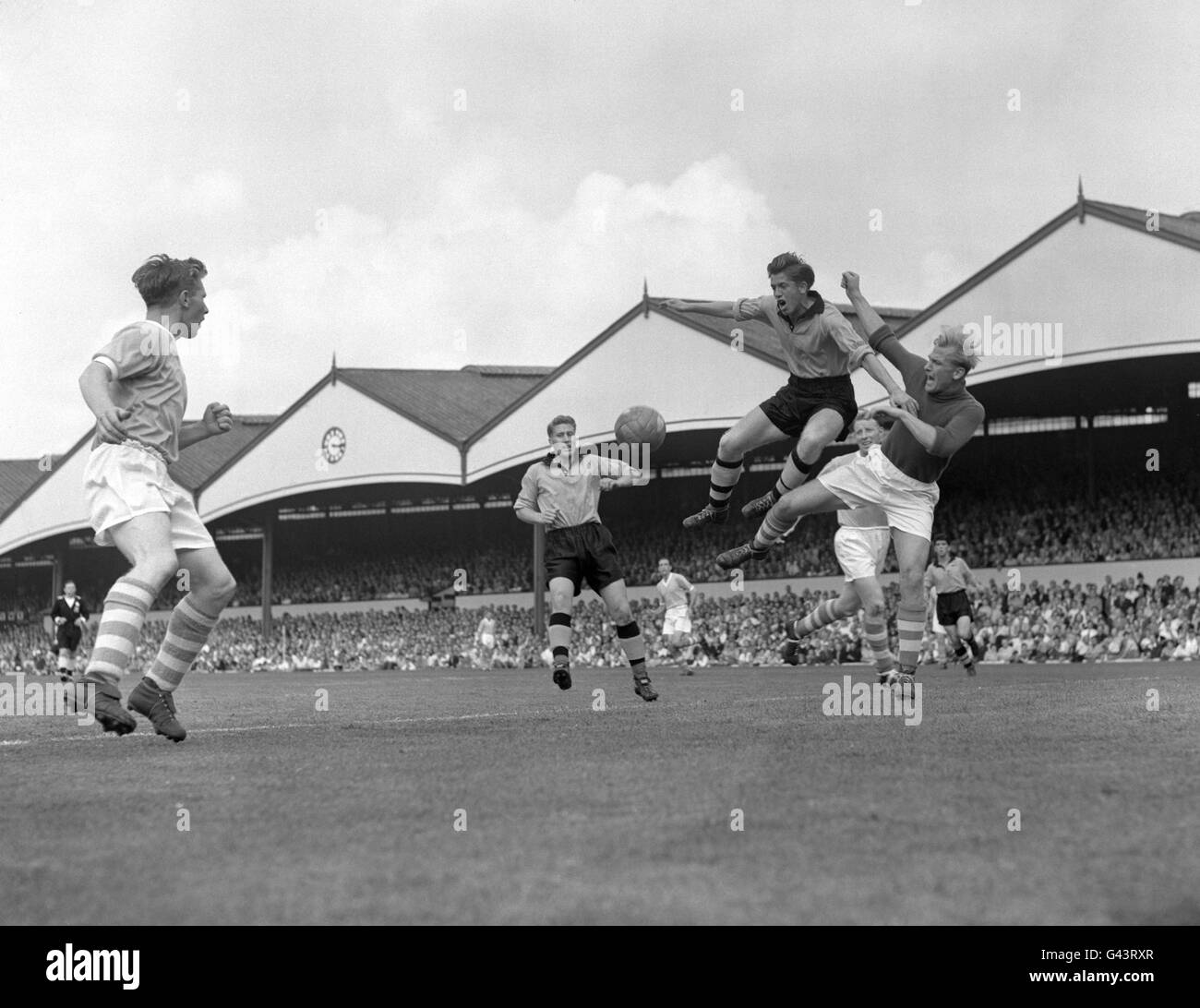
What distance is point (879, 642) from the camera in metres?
12.4

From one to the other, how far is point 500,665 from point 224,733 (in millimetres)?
30639

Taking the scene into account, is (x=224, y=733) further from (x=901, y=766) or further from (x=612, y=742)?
(x=901, y=766)

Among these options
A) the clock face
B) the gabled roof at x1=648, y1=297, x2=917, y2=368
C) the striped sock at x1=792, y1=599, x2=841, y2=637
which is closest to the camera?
the striped sock at x1=792, y1=599, x2=841, y2=637

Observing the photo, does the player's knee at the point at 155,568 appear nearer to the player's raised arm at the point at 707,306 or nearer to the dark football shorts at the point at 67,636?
the player's raised arm at the point at 707,306

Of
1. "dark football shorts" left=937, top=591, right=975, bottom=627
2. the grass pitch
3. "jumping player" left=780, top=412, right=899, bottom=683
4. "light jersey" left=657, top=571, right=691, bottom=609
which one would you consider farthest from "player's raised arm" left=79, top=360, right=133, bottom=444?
"light jersey" left=657, top=571, right=691, bottom=609

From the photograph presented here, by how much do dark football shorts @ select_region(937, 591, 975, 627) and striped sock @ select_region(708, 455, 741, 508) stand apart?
9136mm

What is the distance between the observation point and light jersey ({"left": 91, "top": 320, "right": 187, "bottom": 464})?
749cm

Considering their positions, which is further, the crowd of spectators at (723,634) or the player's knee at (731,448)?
the crowd of spectators at (723,634)

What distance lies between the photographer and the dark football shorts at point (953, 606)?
1967 centimetres

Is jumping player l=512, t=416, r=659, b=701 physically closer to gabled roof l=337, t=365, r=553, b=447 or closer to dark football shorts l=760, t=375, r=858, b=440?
dark football shorts l=760, t=375, r=858, b=440

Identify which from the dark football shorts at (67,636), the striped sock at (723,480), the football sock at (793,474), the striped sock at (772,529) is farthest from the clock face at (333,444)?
the striped sock at (772,529)

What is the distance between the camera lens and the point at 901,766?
19.1 feet

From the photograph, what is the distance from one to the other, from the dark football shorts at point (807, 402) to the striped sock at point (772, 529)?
68 centimetres

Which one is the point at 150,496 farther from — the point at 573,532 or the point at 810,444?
the point at 810,444
